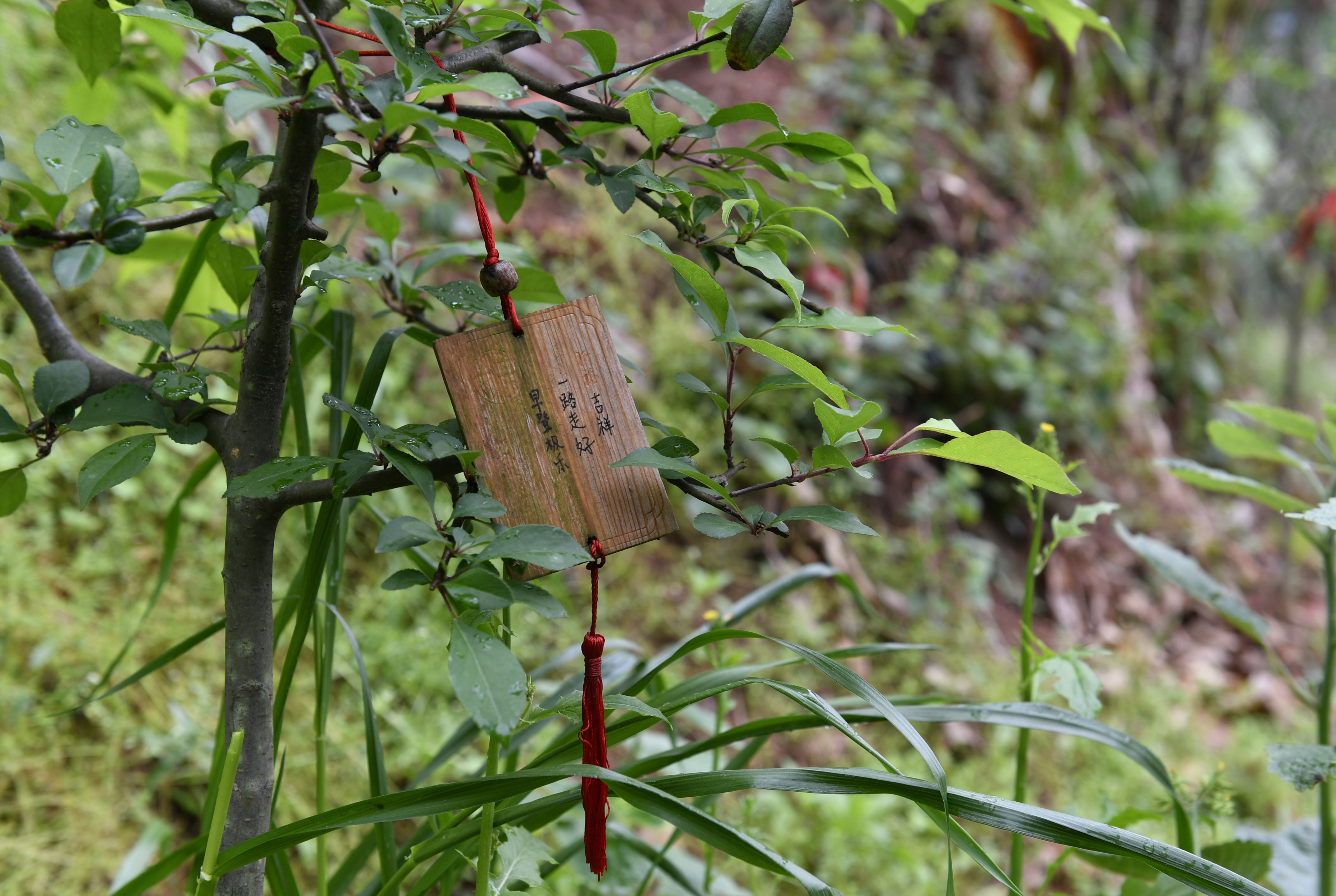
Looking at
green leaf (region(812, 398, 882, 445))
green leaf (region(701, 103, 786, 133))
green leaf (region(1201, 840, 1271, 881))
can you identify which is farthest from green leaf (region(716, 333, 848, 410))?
green leaf (region(1201, 840, 1271, 881))

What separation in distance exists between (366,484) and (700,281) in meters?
0.26

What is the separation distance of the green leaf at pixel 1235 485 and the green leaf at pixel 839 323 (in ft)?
1.58

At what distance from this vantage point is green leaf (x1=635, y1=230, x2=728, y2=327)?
45 cm

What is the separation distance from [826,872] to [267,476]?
1099 mm

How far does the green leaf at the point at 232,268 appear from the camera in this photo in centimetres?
60

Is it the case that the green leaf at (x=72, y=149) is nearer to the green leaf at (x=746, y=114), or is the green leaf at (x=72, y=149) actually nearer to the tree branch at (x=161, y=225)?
the tree branch at (x=161, y=225)

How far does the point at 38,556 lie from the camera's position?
121 centimetres

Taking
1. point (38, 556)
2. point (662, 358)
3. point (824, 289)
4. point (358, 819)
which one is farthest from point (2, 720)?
point (824, 289)

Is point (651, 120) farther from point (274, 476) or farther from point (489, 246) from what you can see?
point (274, 476)

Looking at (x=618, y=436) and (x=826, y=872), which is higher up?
(x=618, y=436)

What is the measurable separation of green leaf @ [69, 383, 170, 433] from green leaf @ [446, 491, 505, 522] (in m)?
0.22

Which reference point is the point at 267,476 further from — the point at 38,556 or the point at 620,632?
the point at 620,632

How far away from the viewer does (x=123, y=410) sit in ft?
1.72

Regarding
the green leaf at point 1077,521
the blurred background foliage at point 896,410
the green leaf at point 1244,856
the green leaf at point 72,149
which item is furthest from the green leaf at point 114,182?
the green leaf at point 1244,856
